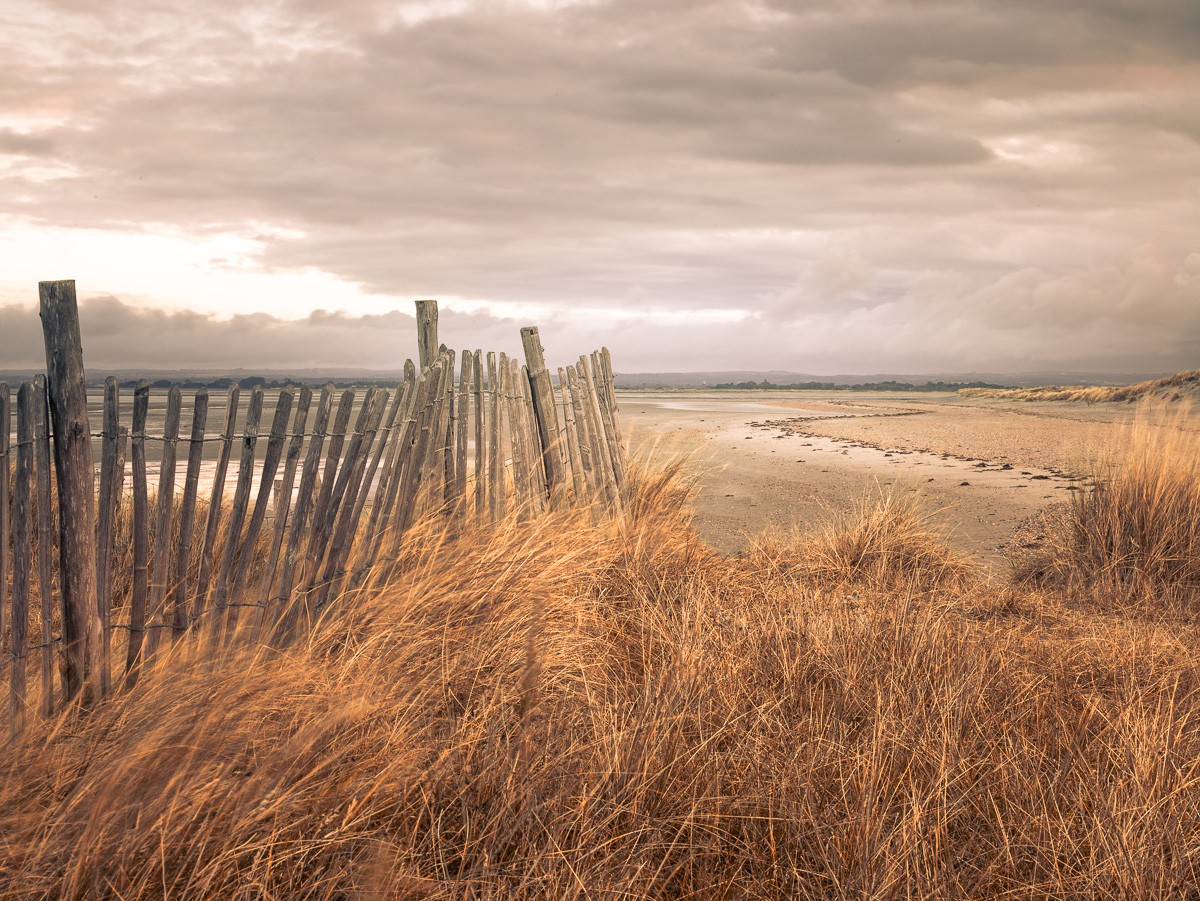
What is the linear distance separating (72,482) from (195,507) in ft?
3.08

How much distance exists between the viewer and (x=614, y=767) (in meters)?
2.82

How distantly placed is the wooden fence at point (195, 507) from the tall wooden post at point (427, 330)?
1 centimetres

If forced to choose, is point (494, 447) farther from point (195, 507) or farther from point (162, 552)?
point (162, 552)

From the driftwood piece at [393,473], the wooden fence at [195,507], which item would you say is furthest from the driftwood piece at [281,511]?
the driftwood piece at [393,473]

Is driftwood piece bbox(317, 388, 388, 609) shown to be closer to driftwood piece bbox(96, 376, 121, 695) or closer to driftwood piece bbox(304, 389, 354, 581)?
driftwood piece bbox(304, 389, 354, 581)

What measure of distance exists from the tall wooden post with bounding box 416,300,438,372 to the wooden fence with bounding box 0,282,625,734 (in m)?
0.01

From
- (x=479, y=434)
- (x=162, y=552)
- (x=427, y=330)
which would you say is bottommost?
(x=162, y=552)

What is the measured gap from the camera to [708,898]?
2510 mm

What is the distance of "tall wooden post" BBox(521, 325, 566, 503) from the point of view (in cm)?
715

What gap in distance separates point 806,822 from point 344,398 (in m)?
2.86

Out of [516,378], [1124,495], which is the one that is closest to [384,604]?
[516,378]

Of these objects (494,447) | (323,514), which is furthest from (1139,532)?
(323,514)

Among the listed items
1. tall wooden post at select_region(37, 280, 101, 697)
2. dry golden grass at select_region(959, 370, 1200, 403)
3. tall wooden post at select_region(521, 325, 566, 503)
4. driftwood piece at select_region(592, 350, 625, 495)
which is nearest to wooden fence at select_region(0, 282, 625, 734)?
tall wooden post at select_region(37, 280, 101, 697)

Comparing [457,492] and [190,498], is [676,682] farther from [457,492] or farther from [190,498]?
[457,492]
